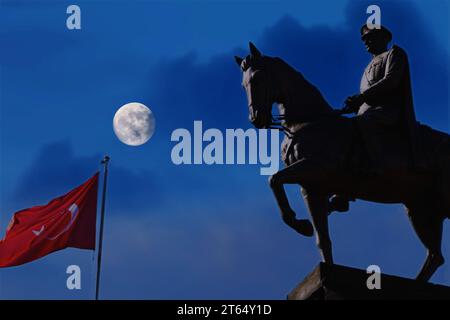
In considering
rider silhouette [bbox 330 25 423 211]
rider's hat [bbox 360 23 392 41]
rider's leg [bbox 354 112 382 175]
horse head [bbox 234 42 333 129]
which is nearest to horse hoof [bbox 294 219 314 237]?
rider silhouette [bbox 330 25 423 211]

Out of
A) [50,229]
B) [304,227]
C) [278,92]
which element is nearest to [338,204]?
[304,227]

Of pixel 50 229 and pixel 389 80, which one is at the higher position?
pixel 389 80

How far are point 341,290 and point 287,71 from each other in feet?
13.4

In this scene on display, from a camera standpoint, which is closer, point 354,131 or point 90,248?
point 354,131

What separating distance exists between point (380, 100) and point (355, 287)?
3.59 m

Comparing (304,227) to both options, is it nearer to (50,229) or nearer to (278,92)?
(278,92)

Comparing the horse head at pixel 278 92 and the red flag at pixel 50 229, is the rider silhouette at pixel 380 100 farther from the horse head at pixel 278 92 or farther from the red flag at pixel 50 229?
the red flag at pixel 50 229

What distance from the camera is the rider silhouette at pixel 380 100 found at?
→ 1934cm

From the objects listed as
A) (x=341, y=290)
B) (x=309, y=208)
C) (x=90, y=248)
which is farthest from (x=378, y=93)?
(x=90, y=248)

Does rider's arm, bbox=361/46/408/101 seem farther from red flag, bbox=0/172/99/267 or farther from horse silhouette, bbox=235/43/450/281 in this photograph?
red flag, bbox=0/172/99/267

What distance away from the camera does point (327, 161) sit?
19.0 m

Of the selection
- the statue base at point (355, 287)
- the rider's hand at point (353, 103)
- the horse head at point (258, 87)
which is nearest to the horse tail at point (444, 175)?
the rider's hand at point (353, 103)

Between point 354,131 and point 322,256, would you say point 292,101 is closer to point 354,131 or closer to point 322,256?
point 354,131
